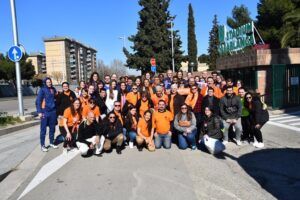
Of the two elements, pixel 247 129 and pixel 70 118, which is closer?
pixel 70 118

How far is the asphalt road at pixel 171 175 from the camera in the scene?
20.3 ft

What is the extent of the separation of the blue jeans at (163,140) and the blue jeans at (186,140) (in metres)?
0.28

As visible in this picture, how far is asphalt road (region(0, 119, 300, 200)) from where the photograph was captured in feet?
20.3

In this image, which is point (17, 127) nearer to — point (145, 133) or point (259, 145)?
point (145, 133)

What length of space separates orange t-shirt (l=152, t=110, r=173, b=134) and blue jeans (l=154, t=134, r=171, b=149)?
10cm

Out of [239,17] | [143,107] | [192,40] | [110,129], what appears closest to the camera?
[110,129]

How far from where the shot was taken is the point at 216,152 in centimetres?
909

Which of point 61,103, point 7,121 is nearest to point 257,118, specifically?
point 61,103

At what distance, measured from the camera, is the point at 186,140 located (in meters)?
9.89

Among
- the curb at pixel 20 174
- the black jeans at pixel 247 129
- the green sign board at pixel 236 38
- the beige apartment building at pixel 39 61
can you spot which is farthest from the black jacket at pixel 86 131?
the beige apartment building at pixel 39 61

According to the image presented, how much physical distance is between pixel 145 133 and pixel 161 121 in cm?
51

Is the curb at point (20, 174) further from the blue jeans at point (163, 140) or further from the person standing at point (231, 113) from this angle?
the person standing at point (231, 113)

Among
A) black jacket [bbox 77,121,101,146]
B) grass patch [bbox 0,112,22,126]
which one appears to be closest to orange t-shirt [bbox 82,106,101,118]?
black jacket [bbox 77,121,101,146]

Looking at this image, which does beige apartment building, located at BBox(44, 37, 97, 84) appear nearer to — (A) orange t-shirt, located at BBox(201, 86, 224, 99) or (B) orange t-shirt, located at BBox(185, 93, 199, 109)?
(A) orange t-shirt, located at BBox(201, 86, 224, 99)
